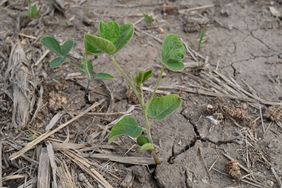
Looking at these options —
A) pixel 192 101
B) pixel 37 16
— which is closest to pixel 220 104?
pixel 192 101

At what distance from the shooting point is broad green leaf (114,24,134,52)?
5.35ft

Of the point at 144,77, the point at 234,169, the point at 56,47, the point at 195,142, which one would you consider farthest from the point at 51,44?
the point at 234,169

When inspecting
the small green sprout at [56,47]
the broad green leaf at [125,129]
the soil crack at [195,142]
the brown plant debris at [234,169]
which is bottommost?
the soil crack at [195,142]

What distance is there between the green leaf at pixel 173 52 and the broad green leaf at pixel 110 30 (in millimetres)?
203

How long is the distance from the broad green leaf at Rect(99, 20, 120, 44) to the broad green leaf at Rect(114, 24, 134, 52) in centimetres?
2

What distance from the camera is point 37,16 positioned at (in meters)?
2.52

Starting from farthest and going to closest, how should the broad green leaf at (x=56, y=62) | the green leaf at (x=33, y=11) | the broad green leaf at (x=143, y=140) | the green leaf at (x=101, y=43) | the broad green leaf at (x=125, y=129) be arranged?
the green leaf at (x=33, y=11) → the broad green leaf at (x=56, y=62) → the broad green leaf at (x=143, y=140) → the broad green leaf at (x=125, y=129) → the green leaf at (x=101, y=43)

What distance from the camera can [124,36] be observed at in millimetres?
1637

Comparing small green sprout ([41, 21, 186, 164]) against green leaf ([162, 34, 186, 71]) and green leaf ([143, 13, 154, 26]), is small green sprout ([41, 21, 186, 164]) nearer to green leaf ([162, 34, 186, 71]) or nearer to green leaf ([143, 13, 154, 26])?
green leaf ([162, 34, 186, 71])

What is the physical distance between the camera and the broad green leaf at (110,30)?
1.62 meters

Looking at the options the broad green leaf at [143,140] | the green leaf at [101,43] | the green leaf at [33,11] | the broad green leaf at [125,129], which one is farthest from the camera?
the green leaf at [33,11]

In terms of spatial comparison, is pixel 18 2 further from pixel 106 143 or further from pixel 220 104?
pixel 220 104

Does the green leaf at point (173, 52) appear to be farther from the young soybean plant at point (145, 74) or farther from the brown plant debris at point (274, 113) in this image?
the brown plant debris at point (274, 113)

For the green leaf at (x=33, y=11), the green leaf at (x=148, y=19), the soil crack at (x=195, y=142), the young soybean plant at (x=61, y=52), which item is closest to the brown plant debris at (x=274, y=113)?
the soil crack at (x=195, y=142)
